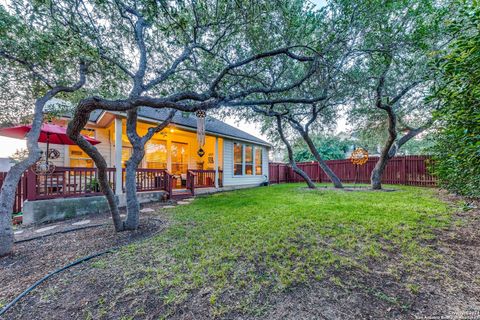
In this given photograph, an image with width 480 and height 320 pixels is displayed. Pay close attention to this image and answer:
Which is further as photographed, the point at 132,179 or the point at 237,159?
the point at 237,159

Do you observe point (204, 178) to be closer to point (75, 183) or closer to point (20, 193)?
point (75, 183)

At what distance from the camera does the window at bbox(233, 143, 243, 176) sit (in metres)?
11.0

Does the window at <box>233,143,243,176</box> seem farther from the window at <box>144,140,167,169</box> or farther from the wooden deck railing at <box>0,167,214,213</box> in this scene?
the window at <box>144,140,167,169</box>

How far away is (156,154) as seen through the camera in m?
10.2

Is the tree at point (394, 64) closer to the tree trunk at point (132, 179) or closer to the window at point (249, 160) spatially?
the tree trunk at point (132, 179)

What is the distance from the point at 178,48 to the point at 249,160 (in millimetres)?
7825

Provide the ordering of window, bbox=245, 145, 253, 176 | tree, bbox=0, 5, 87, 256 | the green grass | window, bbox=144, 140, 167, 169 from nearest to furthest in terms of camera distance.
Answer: the green grass < tree, bbox=0, 5, 87, 256 < window, bbox=144, 140, 167, 169 < window, bbox=245, 145, 253, 176

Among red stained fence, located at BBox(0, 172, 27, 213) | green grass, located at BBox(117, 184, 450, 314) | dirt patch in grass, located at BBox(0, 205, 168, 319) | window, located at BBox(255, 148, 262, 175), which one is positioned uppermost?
window, located at BBox(255, 148, 262, 175)

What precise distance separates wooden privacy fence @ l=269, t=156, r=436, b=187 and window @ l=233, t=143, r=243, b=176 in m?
4.67

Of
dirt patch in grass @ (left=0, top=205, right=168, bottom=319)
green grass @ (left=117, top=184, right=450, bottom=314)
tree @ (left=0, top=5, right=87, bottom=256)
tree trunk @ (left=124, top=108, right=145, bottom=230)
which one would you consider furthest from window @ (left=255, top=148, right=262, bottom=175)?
tree @ (left=0, top=5, right=87, bottom=256)

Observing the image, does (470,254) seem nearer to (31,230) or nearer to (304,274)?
(304,274)

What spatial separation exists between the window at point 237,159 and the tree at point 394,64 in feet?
19.8

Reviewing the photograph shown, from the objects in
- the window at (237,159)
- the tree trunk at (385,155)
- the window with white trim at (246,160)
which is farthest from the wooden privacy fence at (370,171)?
the window at (237,159)

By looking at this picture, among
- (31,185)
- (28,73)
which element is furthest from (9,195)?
(28,73)
